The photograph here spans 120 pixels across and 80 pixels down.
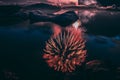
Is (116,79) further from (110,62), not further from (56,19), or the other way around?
(56,19)

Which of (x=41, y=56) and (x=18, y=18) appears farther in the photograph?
(x=18, y=18)

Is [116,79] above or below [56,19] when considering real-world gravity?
below

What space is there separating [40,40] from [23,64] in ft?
21.1

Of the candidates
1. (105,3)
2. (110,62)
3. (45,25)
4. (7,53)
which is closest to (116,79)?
(110,62)

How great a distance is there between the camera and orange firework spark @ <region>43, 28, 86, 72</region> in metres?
16.9

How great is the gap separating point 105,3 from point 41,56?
31.9m

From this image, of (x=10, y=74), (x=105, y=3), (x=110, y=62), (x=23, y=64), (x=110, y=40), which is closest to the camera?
(x=10, y=74)

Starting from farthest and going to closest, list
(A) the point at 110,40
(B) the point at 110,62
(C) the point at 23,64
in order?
(A) the point at 110,40, (B) the point at 110,62, (C) the point at 23,64

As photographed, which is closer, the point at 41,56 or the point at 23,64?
the point at 23,64

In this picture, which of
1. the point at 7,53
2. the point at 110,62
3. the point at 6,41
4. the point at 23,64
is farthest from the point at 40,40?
the point at 110,62

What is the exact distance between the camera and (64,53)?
1897 cm

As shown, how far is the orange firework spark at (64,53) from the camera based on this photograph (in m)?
16.9

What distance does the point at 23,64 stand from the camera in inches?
666

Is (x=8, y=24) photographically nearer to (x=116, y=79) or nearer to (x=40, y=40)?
(x=40, y=40)
